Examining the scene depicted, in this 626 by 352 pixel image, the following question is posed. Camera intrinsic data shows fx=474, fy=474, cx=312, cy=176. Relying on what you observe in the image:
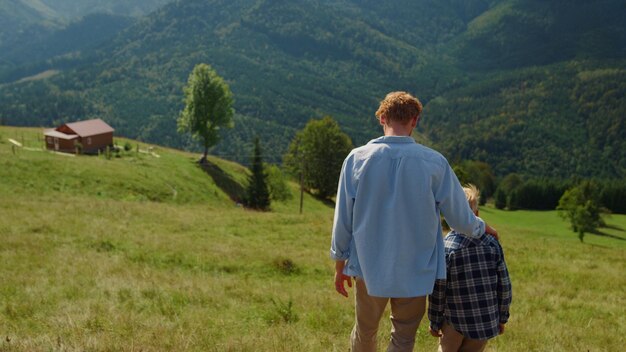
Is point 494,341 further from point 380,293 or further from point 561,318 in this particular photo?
point 380,293

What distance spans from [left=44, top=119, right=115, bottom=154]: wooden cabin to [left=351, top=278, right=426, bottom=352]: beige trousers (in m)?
64.9

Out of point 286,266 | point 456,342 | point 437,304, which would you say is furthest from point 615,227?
point 437,304

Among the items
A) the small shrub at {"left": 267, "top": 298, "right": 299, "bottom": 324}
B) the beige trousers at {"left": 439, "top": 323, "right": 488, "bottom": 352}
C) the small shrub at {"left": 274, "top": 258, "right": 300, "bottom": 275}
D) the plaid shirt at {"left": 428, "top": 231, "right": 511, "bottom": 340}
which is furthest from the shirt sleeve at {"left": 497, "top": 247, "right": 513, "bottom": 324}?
the small shrub at {"left": 274, "top": 258, "right": 300, "bottom": 275}

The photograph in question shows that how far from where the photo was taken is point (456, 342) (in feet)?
16.9

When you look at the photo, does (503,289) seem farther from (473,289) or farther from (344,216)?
(344,216)

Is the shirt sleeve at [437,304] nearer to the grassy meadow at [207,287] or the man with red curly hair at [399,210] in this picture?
the man with red curly hair at [399,210]

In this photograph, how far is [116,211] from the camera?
2275 cm

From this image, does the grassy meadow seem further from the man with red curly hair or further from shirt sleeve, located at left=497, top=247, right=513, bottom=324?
→ the man with red curly hair

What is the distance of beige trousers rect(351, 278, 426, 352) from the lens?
4738mm

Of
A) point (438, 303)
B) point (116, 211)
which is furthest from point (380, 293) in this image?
point (116, 211)

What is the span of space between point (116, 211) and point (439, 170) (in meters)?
21.2

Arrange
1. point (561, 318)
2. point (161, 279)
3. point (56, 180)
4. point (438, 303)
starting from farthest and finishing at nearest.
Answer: point (56, 180) → point (161, 279) → point (561, 318) → point (438, 303)

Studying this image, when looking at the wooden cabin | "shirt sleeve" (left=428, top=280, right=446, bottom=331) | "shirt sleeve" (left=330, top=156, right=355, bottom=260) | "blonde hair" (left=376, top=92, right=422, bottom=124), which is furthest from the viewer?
the wooden cabin

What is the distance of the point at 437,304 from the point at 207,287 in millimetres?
6543
